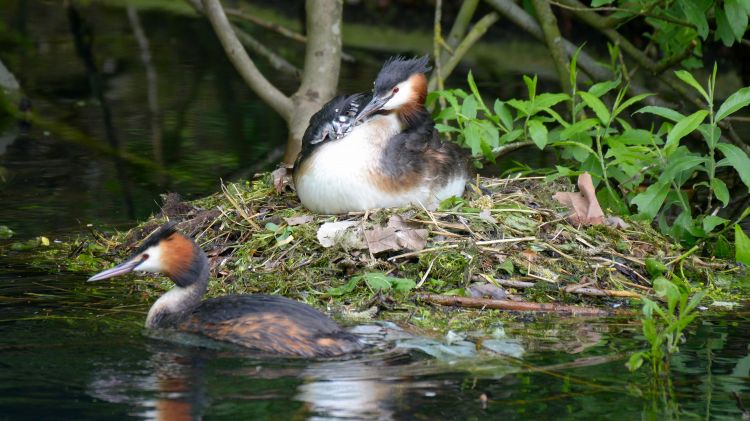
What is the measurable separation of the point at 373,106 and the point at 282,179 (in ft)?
2.77

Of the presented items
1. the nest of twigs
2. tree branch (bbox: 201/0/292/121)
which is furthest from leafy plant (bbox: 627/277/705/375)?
tree branch (bbox: 201/0/292/121)

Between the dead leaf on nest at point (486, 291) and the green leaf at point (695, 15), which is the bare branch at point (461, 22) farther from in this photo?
the dead leaf on nest at point (486, 291)

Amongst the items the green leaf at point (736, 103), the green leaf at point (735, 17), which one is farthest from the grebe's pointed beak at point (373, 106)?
the green leaf at point (735, 17)

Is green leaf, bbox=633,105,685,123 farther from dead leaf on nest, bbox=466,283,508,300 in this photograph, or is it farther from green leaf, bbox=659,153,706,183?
dead leaf on nest, bbox=466,283,508,300

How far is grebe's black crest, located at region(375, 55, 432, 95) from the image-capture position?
289 inches

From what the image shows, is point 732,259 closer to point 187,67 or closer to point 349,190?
point 349,190

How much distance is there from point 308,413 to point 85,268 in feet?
9.34

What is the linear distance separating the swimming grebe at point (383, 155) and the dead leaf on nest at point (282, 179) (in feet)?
1.22

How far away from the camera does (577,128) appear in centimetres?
765

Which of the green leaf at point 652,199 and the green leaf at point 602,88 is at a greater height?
the green leaf at point 602,88

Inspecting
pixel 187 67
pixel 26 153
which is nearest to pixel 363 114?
pixel 26 153

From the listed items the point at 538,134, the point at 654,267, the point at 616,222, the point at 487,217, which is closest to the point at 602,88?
the point at 538,134

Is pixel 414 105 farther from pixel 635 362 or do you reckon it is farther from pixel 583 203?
pixel 635 362

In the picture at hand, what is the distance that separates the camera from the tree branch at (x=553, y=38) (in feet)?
30.1
